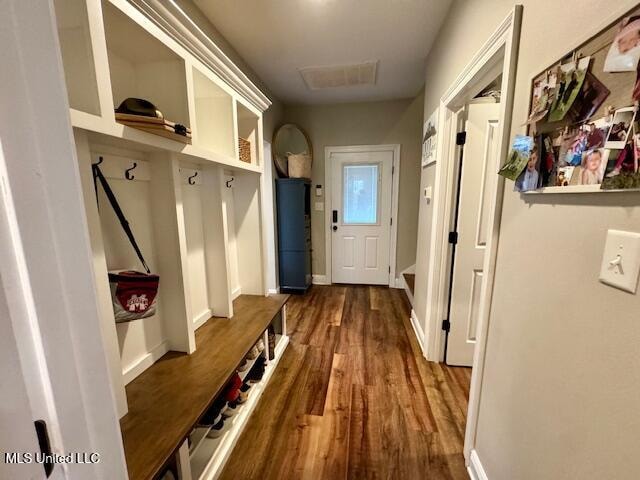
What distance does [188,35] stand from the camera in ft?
4.05

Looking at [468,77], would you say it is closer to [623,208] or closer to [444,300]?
[623,208]

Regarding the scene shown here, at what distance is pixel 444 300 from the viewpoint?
2.10m

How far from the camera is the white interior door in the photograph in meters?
1.85

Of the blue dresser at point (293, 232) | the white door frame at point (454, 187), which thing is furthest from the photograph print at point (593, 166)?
the blue dresser at point (293, 232)

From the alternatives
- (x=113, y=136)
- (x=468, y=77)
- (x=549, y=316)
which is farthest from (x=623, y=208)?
(x=113, y=136)

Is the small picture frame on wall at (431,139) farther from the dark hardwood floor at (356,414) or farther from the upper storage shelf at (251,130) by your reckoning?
the dark hardwood floor at (356,414)

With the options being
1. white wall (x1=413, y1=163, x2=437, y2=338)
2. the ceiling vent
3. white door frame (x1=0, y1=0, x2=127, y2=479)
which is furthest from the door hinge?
the ceiling vent

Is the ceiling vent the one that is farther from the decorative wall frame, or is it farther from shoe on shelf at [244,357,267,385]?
shoe on shelf at [244,357,267,385]

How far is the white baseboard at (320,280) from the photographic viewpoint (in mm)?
4129

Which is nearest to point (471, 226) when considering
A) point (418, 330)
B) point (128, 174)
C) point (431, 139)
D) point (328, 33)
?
point (431, 139)

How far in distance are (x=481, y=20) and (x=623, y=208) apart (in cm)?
128

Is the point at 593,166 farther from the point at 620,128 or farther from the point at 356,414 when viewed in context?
the point at 356,414

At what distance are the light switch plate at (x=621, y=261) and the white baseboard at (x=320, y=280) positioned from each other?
356 cm

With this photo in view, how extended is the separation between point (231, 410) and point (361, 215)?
294 centimetres
